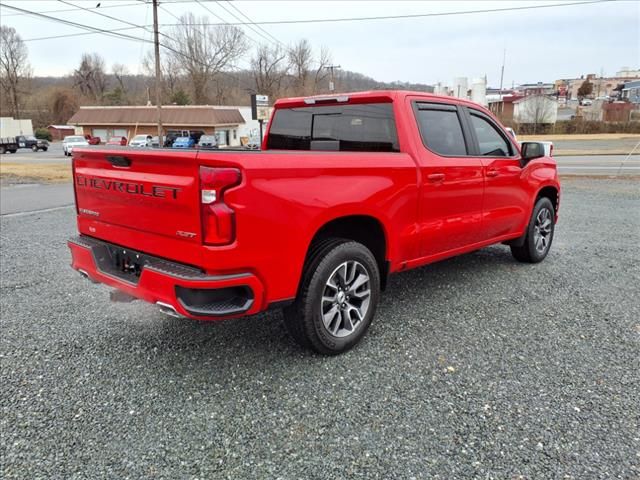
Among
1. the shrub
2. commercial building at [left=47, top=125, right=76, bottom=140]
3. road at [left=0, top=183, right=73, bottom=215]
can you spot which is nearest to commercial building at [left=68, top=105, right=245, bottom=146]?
the shrub

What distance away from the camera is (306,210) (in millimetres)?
3104

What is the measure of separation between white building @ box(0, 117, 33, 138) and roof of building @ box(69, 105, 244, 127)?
46.8 ft

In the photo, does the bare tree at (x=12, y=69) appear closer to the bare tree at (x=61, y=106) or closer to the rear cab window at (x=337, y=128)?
A: the bare tree at (x=61, y=106)

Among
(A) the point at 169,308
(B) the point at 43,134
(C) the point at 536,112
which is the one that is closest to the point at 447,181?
(A) the point at 169,308

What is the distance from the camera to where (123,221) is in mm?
3309

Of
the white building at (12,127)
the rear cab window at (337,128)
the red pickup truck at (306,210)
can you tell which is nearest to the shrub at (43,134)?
the white building at (12,127)

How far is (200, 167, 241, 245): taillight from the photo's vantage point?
2.71m

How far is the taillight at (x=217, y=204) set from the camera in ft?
8.89

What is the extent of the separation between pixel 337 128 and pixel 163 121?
5791 cm

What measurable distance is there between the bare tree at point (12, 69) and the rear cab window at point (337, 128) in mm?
99088

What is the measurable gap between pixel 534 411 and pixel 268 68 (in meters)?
86.9

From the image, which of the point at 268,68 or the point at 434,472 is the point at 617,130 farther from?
the point at 434,472

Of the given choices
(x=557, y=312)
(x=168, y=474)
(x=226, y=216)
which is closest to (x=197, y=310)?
(x=226, y=216)

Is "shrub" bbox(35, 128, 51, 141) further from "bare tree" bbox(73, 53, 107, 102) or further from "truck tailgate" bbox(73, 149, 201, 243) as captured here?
"truck tailgate" bbox(73, 149, 201, 243)
